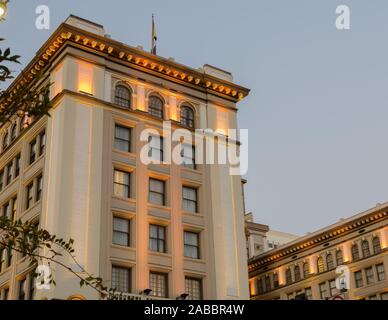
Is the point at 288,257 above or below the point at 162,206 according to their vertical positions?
above

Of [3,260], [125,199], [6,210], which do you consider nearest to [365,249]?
[125,199]

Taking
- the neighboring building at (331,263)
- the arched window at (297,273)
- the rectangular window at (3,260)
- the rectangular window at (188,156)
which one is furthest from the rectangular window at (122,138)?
the arched window at (297,273)

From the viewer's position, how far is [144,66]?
155ft

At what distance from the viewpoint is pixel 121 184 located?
43000 mm

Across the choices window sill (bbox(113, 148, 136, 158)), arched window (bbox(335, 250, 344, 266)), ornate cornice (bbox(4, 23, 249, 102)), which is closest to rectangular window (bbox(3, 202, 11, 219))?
ornate cornice (bbox(4, 23, 249, 102))

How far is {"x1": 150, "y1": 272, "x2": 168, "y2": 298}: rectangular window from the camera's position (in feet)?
136

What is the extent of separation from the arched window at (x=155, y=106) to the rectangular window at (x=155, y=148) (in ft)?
6.37

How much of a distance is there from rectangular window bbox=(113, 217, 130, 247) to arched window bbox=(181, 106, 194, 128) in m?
9.77

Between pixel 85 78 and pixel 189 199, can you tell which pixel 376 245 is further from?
pixel 85 78

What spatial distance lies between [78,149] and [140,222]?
6.08 meters

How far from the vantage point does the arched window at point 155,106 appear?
47188 mm

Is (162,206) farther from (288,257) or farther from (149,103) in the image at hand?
(288,257)

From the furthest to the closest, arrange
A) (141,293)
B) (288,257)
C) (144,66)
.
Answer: (288,257), (144,66), (141,293)
